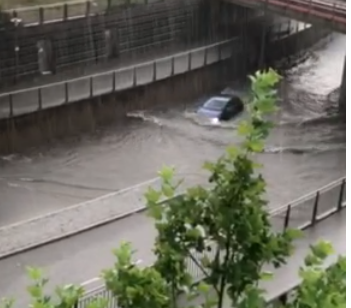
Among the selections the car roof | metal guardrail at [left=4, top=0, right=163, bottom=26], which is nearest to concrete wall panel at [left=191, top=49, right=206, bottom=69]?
the car roof

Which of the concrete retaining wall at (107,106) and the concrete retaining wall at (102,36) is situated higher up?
the concrete retaining wall at (102,36)

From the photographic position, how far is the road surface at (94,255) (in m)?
10.4

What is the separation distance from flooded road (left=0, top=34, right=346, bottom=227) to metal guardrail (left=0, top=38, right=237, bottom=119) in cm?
91

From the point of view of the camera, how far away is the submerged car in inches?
787

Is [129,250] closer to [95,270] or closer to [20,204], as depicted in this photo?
[95,270]

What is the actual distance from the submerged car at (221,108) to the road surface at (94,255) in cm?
752

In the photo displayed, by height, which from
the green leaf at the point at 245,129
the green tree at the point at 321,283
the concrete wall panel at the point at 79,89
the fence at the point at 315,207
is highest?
the green leaf at the point at 245,129

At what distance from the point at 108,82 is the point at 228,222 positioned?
17.1 m

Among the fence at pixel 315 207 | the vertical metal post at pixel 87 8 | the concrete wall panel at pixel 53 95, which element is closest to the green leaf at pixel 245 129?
the fence at pixel 315 207

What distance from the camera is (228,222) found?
3205 millimetres

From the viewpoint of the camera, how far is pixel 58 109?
59.6ft

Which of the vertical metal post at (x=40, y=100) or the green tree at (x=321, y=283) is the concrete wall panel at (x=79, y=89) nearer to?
the vertical metal post at (x=40, y=100)

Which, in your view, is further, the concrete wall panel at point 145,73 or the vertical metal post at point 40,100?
the concrete wall panel at point 145,73

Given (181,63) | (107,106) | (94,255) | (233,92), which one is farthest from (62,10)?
(94,255)
